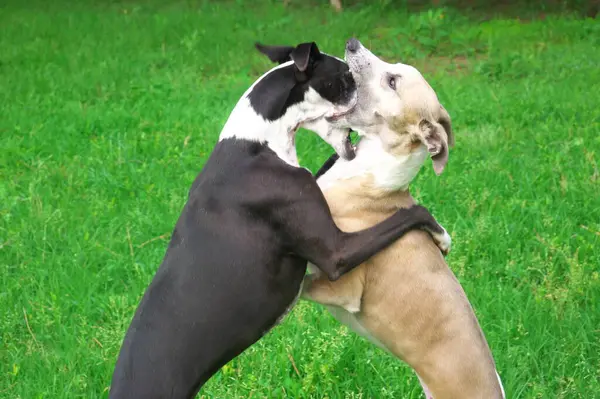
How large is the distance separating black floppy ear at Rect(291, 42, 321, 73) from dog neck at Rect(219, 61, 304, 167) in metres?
0.13

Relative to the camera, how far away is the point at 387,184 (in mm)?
3004

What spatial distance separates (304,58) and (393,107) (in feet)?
1.25

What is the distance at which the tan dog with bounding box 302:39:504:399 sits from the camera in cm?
289

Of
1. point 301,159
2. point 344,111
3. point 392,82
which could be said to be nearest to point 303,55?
point 344,111

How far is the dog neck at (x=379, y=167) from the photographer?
9.86 feet

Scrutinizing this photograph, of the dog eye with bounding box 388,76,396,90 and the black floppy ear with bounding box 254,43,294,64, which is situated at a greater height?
the black floppy ear with bounding box 254,43,294,64

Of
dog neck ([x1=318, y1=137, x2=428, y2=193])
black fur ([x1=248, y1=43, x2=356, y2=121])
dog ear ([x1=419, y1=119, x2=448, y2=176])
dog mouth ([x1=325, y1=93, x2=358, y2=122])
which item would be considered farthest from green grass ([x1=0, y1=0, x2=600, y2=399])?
black fur ([x1=248, y1=43, x2=356, y2=121])

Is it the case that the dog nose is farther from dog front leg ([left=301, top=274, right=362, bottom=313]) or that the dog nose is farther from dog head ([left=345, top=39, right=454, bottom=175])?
dog front leg ([left=301, top=274, right=362, bottom=313])

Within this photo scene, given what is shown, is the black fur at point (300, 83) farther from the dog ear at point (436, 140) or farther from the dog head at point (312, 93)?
the dog ear at point (436, 140)

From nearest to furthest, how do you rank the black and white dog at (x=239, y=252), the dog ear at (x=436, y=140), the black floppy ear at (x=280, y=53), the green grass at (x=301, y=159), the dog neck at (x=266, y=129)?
the black and white dog at (x=239, y=252)
the dog neck at (x=266, y=129)
the dog ear at (x=436, y=140)
the black floppy ear at (x=280, y=53)
the green grass at (x=301, y=159)

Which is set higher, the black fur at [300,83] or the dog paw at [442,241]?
the black fur at [300,83]

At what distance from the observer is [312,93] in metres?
2.88

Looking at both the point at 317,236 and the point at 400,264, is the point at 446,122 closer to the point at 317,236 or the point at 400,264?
the point at 400,264

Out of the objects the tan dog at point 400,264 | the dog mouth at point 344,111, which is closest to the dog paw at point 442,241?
the tan dog at point 400,264
